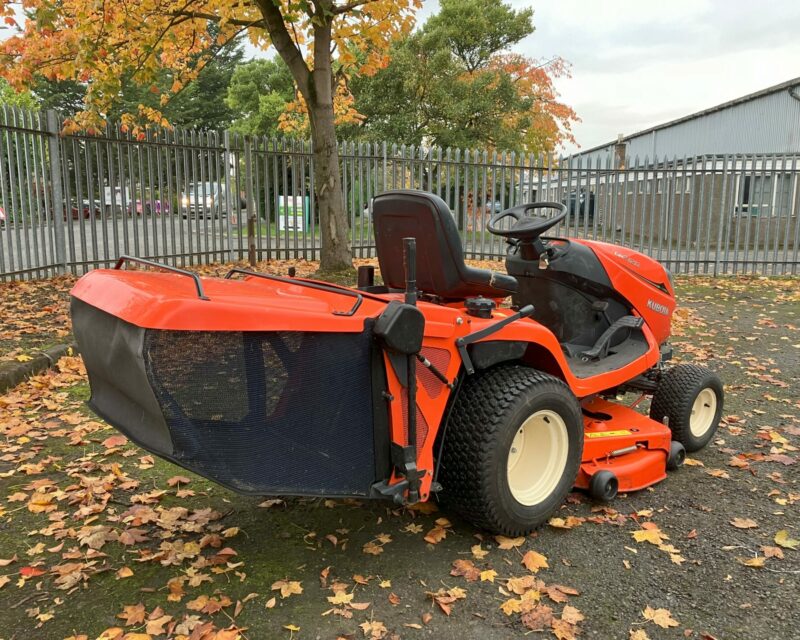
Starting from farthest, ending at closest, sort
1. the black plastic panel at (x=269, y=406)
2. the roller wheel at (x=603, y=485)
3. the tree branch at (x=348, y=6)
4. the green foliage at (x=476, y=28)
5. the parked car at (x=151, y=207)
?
the green foliage at (x=476, y=28) < the parked car at (x=151, y=207) < the tree branch at (x=348, y=6) < the roller wheel at (x=603, y=485) < the black plastic panel at (x=269, y=406)

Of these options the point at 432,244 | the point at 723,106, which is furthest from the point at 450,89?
the point at 432,244

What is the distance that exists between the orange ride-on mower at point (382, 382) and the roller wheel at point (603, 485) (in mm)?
11

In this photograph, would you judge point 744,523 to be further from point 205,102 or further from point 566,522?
point 205,102

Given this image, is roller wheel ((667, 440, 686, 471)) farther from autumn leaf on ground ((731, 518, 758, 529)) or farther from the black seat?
the black seat

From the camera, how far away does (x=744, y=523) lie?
10.1 feet

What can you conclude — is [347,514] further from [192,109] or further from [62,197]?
[192,109]

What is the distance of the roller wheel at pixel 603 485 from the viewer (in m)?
3.18

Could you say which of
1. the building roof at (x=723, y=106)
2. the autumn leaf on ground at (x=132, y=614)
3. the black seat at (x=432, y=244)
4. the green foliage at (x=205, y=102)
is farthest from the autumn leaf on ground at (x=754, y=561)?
the green foliage at (x=205, y=102)

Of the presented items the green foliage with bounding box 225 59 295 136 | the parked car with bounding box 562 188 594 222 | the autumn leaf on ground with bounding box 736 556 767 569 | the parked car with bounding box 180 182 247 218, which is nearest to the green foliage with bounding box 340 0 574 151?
the green foliage with bounding box 225 59 295 136

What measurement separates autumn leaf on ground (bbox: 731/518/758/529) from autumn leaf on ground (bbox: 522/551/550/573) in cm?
103

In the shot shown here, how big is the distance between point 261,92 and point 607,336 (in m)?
36.7

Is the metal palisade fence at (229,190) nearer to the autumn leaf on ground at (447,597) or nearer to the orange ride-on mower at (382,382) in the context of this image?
the orange ride-on mower at (382,382)

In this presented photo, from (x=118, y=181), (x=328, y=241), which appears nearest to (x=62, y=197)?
(x=118, y=181)

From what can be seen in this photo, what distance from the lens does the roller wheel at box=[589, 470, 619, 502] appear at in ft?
10.4
